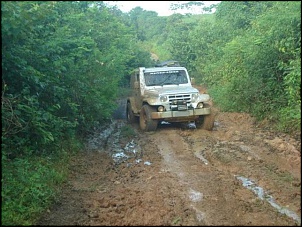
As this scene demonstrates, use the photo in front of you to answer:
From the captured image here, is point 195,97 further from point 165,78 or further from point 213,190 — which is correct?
point 213,190

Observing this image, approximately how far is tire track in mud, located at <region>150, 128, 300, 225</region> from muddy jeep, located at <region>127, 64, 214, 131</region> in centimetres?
142

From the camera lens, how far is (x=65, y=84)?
366 inches

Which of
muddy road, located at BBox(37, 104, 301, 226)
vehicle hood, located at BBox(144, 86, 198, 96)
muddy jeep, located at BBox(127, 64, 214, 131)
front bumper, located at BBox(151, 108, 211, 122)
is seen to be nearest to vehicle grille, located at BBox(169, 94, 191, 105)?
muddy jeep, located at BBox(127, 64, 214, 131)

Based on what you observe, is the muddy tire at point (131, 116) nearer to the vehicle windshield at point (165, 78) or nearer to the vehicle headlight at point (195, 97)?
the vehicle windshield at point (165, 78)

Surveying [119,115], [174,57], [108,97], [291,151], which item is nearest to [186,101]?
[108,97]

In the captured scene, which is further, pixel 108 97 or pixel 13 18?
pixel 108 97

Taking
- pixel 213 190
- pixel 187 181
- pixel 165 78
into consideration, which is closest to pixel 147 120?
pixel 165 78

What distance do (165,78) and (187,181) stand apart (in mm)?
6001

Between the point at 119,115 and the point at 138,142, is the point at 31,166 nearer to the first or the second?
the point at 138,142

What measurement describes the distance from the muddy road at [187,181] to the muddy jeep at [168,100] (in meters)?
0.48

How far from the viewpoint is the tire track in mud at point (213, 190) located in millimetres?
4977

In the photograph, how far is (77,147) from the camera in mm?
8930

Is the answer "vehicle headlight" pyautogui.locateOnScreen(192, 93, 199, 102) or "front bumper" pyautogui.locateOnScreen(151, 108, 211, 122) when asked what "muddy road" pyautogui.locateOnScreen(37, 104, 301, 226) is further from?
"vehicle headlight" pyautogui.locateOnScreen(192, 93, 199, 102)

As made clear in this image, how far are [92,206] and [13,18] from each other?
Answer: 282cm
